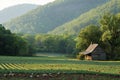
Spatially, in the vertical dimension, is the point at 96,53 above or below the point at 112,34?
below

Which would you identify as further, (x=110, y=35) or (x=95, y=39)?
(x=95, y=39)

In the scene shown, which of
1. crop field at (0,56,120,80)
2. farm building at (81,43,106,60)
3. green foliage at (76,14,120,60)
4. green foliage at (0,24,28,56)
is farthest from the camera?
green foliage at (0,24,28,56)

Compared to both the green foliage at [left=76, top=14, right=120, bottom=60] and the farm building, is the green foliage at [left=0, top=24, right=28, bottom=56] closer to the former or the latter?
the green foliage at [left=76, top=14, right=120, bottom=60]

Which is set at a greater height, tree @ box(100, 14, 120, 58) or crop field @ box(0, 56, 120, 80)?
tree @ box(100, 14, 120, 58)

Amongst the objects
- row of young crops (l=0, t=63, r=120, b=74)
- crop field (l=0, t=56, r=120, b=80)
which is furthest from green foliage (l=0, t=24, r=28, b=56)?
row of young crops (l=0, t=63, r=120, b=74)

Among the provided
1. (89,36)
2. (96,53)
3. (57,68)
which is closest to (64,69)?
(57,68)

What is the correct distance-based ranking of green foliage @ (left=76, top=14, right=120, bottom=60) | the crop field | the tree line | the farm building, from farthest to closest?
the tree line → green foliage @ (left=76, top=14, right=120, bottom=60) → the farm building → the crop field

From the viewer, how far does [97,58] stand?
109125 mm

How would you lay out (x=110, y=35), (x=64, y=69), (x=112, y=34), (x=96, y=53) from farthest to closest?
(x=112, y=34), (x=96, y=53), (x=110, y=35), (x=64, y=69)

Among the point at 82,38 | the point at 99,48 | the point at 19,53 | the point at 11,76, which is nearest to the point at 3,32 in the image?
the point at 19,53

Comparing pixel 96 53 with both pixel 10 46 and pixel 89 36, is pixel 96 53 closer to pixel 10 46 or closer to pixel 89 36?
pixel 89 36

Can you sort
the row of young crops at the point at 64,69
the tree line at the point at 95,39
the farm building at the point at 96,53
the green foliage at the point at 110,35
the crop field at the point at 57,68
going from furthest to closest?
the tree line at the point at 95,39 < the green foliage at the point at 110,35 < the farm building at the point at 96,53 < the row of young crops at the point at 64,69 < the crop field at the point at 57,68

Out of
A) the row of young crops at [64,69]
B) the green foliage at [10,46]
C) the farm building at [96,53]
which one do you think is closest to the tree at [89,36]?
the farm building at [96,53]

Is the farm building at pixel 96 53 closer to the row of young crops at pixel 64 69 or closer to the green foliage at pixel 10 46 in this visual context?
the green foliage at pixel 10 46
